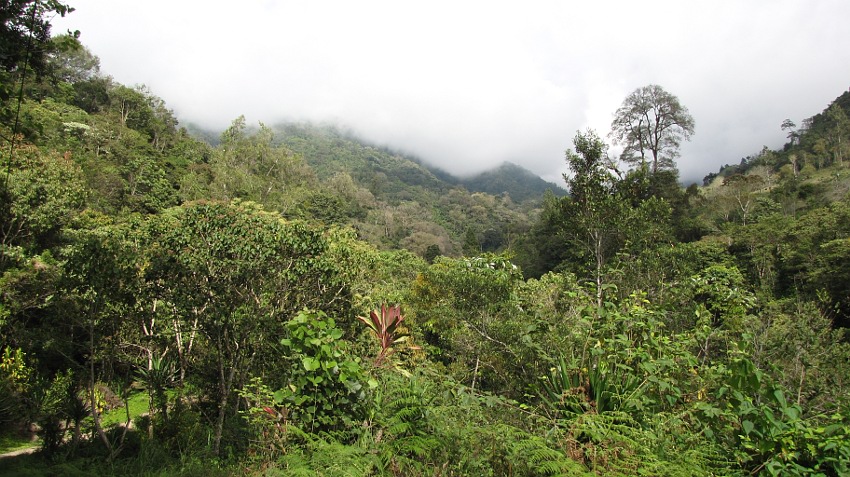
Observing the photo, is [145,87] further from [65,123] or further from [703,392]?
[703,392]

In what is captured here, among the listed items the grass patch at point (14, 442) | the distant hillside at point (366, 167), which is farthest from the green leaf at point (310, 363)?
the distant hillside at point (366, 167)

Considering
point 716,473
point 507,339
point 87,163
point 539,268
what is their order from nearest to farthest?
point 716,473 < point 507,339 < point 87,163 < point 539,268

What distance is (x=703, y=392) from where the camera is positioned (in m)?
3.26

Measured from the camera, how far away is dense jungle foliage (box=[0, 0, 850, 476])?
256cm

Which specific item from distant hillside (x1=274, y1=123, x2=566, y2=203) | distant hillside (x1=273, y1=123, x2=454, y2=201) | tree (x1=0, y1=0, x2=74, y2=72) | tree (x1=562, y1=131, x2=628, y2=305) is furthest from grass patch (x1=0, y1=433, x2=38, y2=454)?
distant hillside (x1=273, y1=123, x2=454, y2=201)

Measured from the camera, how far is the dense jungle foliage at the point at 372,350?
2.56 m

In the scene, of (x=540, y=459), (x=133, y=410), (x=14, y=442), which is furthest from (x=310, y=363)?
(x=133, y=410)

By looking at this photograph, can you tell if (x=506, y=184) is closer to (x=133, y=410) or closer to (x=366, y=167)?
(x=366, y=167)

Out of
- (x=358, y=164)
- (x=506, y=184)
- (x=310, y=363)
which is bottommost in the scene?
(x=310, y=363)

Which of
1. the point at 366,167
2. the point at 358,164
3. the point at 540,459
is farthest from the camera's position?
the point at 366,167

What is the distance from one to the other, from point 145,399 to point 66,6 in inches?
421

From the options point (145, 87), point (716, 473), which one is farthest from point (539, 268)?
point (145, 87)

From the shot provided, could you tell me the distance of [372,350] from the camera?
627 cm

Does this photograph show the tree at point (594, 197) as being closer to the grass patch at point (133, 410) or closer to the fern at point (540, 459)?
the fern at point (540, 459)
